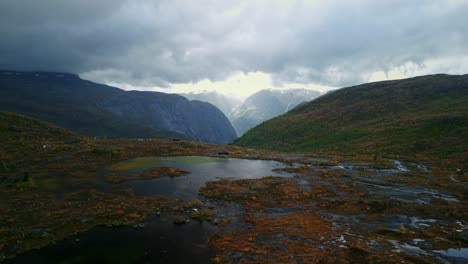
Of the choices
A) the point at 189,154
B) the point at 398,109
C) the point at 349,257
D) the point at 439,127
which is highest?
the point at 398,109

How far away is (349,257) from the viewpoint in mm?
19984

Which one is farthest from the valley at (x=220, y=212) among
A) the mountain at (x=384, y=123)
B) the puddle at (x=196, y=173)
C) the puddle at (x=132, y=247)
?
the mountain at (x=384, y=123)

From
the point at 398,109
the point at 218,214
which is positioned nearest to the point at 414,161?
the point at 218,214

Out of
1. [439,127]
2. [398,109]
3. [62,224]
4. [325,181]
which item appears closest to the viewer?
[62,224]

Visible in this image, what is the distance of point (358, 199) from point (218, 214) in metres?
19.8

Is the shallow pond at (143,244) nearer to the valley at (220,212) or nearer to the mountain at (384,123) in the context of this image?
the valley at (220,212)

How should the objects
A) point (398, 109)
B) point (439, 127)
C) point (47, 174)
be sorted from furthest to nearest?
point (398, 109) < point (439, 127) < point (47, 174)

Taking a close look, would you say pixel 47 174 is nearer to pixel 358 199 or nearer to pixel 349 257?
pixel 349 257

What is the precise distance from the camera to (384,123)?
108m

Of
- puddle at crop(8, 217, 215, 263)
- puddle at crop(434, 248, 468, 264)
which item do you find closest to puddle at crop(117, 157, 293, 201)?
puddle at crop(8, 217, 215, 263)

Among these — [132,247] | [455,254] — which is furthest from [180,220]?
[455,254]

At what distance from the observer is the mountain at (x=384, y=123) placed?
79375mm

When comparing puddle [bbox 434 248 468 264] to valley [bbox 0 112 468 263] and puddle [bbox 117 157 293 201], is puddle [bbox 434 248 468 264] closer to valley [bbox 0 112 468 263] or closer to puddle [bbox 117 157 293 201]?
valley [bbox 0 112 468 263]

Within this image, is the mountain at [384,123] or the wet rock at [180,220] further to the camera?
the mountain at [384,123]
